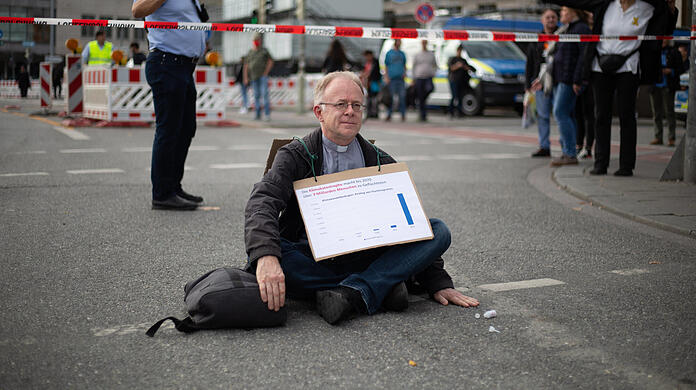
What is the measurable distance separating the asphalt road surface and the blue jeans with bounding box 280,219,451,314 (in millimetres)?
119

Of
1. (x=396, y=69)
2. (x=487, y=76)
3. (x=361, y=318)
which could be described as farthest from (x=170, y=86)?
(x=487, y=76)

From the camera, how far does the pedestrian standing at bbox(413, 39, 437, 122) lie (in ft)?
64.3

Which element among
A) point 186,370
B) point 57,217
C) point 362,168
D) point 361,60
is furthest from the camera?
point 361,60

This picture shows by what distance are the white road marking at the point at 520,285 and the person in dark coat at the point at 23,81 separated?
38.0 feet

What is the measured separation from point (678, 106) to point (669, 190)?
580 cm

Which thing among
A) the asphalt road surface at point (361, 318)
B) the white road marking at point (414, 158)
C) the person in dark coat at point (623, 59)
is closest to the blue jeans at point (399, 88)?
the white road marking at point (414, 158)

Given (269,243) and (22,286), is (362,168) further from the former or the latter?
(22,286)

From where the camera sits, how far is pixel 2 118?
17359mm

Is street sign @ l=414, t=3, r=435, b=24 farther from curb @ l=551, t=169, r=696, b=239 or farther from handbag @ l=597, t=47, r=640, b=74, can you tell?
curb @ l=551, t=169, r=696, b=239

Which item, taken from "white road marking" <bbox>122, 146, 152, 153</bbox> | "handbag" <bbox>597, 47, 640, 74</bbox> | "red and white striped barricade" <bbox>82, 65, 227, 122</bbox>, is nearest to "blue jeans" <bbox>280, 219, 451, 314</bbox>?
"handbag" <bbox>597, 47, 640, 74</bbox>

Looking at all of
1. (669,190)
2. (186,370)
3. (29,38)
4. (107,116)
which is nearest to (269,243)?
(186,370)

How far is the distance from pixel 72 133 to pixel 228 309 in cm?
1147

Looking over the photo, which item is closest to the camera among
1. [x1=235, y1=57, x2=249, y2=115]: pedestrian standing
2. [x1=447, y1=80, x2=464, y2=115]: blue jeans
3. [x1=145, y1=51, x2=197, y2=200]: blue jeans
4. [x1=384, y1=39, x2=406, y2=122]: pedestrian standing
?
[x1=145, y1=51, x2=197, y2=200]: blue jeans

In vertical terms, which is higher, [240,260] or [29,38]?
[29,38]
